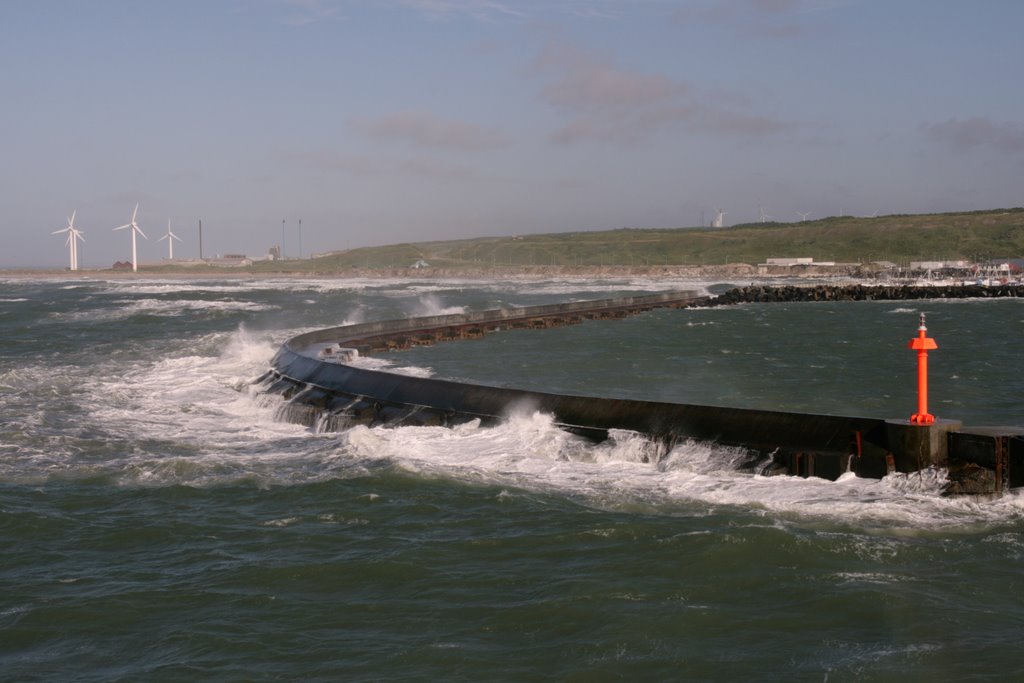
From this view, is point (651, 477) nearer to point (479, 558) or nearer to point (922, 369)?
point (922, 369)

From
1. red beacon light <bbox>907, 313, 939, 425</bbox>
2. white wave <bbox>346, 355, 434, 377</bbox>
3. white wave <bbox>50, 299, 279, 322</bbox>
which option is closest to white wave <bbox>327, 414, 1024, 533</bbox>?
red beacon light <bbox>907, 313, 939, 425</bbox>

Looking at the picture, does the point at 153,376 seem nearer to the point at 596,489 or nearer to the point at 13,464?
the point at 13,464

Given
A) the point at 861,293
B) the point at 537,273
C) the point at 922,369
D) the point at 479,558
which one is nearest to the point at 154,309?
the point at 861,293

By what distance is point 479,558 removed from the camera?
9.45m

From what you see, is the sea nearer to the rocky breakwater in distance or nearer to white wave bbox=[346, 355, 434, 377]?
white wave bbox=[346, 355, 434, 377]

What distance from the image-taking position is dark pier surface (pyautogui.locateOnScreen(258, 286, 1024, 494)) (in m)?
10.9

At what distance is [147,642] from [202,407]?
531 inches

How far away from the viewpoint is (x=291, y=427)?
1817cm

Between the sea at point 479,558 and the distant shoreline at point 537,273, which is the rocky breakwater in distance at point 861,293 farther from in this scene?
the sea at point 479,558

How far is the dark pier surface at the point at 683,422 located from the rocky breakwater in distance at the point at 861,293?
136 ft

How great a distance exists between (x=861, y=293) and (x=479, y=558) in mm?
60491

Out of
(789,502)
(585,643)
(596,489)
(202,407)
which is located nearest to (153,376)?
(202,407)

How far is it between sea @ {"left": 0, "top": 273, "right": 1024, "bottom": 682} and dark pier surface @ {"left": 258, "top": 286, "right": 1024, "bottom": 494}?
24 centimetres

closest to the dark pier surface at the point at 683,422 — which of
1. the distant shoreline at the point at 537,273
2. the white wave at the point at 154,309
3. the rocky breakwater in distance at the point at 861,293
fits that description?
the white wave at the point at 154,309
